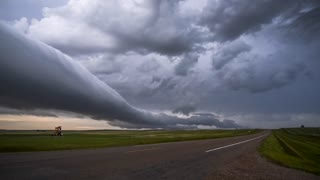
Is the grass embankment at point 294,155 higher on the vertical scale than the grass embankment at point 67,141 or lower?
lower

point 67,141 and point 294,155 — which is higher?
point 67,141

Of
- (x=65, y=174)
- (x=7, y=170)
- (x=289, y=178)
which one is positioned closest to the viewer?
(x=65, y=174)

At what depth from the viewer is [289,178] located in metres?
13.4

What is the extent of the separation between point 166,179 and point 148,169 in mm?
2409

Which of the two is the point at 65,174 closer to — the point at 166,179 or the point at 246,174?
the point at 166,179

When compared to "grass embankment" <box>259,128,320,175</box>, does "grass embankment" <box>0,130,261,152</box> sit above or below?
above

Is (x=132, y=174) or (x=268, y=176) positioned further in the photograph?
(x=268, y=176)

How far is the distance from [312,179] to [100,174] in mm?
8924

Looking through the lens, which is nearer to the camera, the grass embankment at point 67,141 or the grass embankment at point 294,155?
the grass embankment at point 294,155

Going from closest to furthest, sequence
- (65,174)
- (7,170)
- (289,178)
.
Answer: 1. (65,174)
2. (7,170)
3. (289,178)

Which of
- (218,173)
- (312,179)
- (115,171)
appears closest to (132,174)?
(115,171)

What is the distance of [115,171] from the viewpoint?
12.4 m

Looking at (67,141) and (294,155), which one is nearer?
(294,155)

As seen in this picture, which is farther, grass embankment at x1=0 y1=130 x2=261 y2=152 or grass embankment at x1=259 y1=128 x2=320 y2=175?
grass embankment at x1=0 y1=130 x2=261 y2=152
